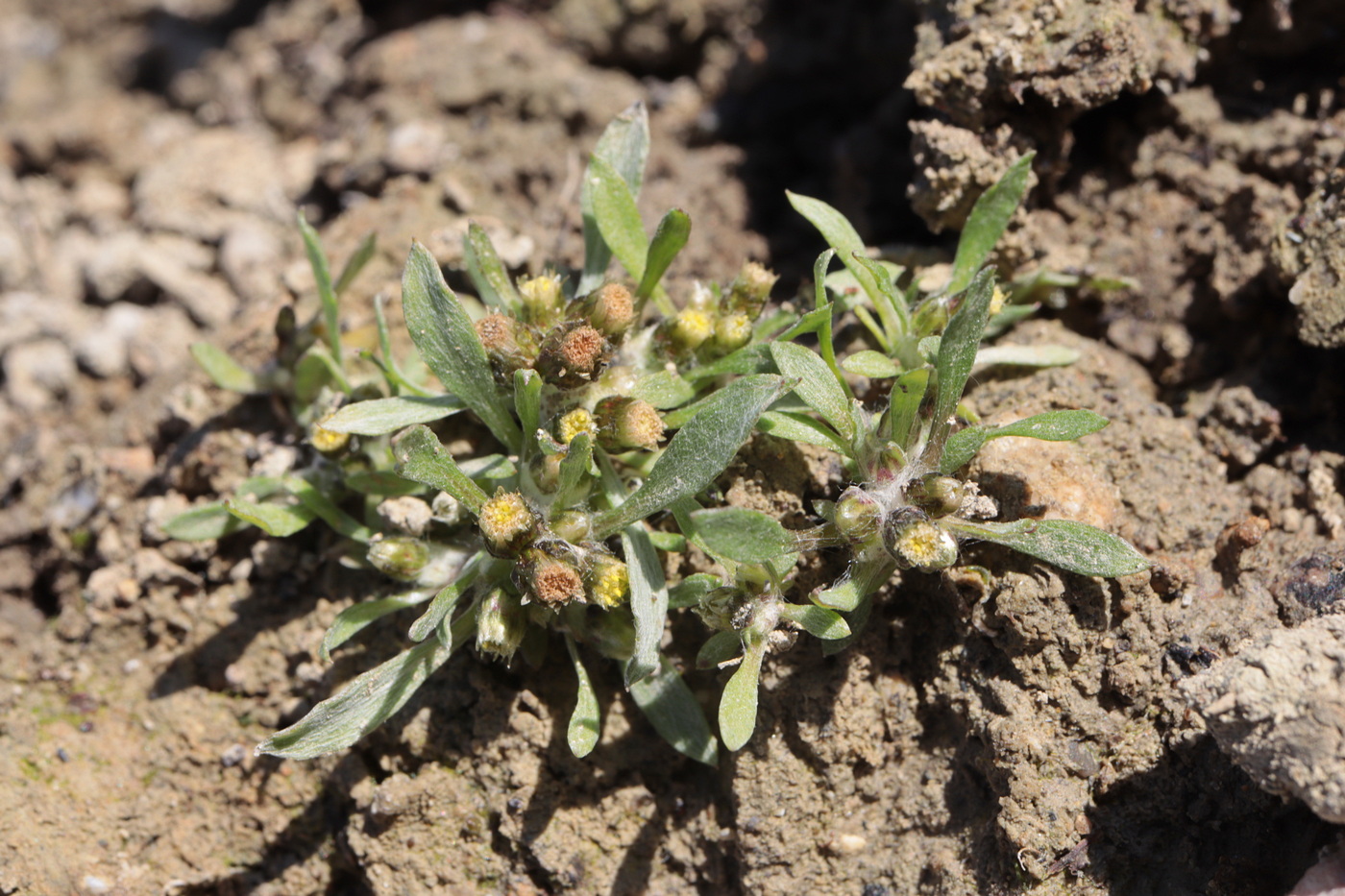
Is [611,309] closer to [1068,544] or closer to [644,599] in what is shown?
[644,599]

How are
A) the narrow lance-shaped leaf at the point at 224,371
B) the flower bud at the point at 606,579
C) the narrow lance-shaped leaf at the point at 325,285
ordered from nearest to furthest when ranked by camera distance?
the flower bud at the point at 606,579 → the narrow lance-shaped leaf at the point at 325,285 → the narrow lance-shaped leaf at the point at 224,371

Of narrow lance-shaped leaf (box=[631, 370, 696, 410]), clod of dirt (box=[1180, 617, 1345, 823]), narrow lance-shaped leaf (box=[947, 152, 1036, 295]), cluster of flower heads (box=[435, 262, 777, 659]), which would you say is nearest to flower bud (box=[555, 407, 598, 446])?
cluster of flower heads (box=[435, 262, 777, 659])

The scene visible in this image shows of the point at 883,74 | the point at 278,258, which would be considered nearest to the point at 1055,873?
the point at 883,74

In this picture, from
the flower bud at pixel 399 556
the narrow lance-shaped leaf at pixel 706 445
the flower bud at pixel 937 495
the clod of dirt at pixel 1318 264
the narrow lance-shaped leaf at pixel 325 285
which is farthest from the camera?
the narrow lance-shaped leaf at pixel 325 285

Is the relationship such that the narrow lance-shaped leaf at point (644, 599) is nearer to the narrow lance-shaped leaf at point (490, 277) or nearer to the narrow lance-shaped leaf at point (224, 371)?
the narrow lance-shaped leaf at point (490, 277)

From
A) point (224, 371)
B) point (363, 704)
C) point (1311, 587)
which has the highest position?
point (1311, 587)

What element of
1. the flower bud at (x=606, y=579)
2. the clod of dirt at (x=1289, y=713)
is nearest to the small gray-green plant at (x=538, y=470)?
the flower bud at (x=606, y=579)

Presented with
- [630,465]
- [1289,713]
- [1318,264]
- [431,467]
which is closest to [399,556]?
[431,467]

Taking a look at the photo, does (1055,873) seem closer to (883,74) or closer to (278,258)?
(883,74)
